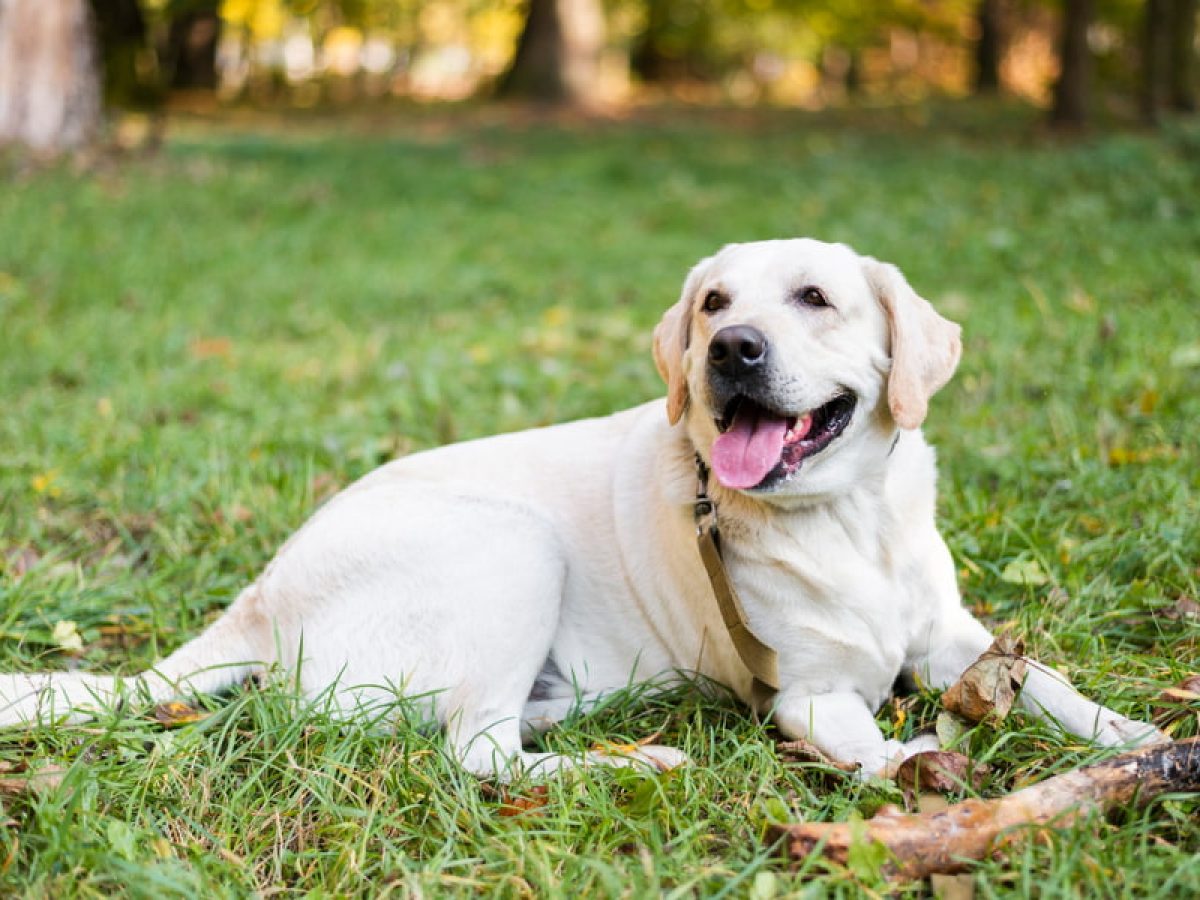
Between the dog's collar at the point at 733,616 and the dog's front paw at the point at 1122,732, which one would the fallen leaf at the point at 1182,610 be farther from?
the dog's collar at the point at 733,616

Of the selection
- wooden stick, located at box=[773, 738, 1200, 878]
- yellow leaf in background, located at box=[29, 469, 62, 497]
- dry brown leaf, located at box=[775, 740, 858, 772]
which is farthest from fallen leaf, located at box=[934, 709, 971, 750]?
yellow leaf in background, located at box=[29, 469, 62, 497]

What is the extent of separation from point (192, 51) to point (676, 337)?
2316cm

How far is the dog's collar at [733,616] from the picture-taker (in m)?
2.78

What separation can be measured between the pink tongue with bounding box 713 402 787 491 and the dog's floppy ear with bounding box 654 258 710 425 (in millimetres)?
225

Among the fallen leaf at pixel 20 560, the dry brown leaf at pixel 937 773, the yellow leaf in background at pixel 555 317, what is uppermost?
the yellow leaf in background at pixel 555 317

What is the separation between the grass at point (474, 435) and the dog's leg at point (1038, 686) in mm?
81

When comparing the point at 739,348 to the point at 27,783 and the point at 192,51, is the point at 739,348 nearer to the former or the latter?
the point at 27,783

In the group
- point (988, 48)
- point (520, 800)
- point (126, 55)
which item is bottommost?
point (520, 800)

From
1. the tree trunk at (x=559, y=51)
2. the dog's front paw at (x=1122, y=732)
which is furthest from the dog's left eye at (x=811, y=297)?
the tree trunk at (x=559, y=51)

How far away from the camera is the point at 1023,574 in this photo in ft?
11.1

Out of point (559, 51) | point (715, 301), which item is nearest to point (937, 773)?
point (715, 301)

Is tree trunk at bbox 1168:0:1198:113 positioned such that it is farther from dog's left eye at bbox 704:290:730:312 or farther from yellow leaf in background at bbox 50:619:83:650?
yellow leaf in background at bbox 50:619:83:650

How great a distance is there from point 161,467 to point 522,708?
7.01 ft

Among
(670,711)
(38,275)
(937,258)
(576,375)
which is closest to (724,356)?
(670,711)
